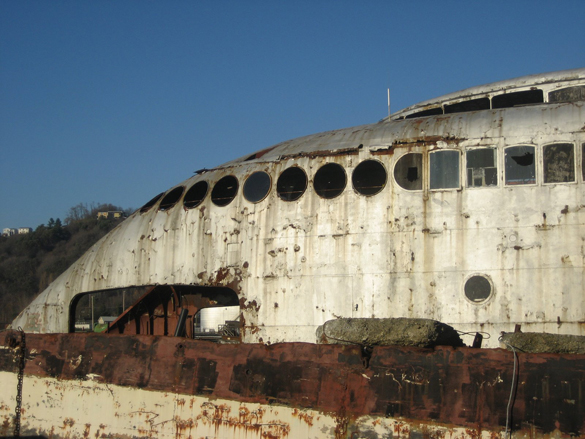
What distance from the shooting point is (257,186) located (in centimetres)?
1198

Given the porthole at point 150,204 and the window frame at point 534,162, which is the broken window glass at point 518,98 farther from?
the porthole at point 150,204

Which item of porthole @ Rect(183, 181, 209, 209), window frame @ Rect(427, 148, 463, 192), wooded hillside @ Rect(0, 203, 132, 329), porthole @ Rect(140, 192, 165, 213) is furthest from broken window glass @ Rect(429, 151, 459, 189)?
wooded hillside @ Rect(0, 203, 132, 329)

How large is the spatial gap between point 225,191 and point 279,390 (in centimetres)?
470

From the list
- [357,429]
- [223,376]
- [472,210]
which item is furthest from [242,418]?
[472,210]

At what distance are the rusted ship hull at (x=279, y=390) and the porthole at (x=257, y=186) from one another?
10.7 feet

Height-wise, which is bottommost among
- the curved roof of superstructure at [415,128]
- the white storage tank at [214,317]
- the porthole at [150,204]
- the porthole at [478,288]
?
the white storage tank at [214,317]

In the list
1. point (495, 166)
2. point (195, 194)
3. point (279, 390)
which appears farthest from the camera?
point (195, 194)

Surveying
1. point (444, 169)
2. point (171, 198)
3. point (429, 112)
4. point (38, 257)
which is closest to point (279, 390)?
point (444, 169)

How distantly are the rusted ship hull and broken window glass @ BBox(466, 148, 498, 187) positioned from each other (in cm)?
339

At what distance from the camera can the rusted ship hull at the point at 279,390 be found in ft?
25.2

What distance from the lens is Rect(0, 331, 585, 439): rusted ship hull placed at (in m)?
7.67

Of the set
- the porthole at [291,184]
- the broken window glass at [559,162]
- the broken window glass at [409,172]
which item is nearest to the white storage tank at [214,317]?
the porthole at [291,184]

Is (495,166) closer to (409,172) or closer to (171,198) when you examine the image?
(409,172)

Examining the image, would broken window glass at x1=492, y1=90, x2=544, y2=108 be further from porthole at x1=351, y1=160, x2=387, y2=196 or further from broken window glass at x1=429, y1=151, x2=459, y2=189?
porthole at x1=351, y1=160, x2=387, y2=196
